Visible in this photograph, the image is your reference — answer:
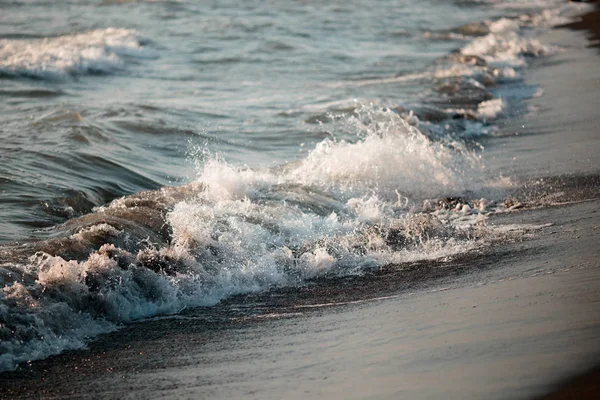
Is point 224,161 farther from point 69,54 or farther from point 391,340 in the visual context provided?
point 69,54

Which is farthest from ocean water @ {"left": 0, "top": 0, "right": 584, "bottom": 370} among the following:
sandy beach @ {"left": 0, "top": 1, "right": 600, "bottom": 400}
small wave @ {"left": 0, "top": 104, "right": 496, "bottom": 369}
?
sandy beach @ {"left": 0, "top": 1, "right": 600, "bottom": 400}

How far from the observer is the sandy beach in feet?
14.4

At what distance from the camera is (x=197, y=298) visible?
20.0ft

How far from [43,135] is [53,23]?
44.0ft

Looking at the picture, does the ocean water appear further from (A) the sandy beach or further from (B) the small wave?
(A) the sandy beach

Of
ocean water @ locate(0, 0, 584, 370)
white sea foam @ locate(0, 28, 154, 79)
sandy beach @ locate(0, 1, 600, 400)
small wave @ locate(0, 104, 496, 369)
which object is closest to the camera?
sandy beach @ locate(0, 1, 600, 400)

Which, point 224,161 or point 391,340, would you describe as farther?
point 224,161

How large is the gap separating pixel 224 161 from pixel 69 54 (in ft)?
30.7

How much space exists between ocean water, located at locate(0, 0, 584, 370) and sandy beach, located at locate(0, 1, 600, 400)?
308mm

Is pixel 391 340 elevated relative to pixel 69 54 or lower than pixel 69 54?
lower

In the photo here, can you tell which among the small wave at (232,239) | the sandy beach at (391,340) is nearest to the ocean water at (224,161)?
the small wave at (232,239)

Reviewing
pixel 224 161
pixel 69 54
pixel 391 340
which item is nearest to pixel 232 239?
pixel 391 340

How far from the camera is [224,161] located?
994 centimetres

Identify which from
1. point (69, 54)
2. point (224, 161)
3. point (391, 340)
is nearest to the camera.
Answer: point (391, 340)
